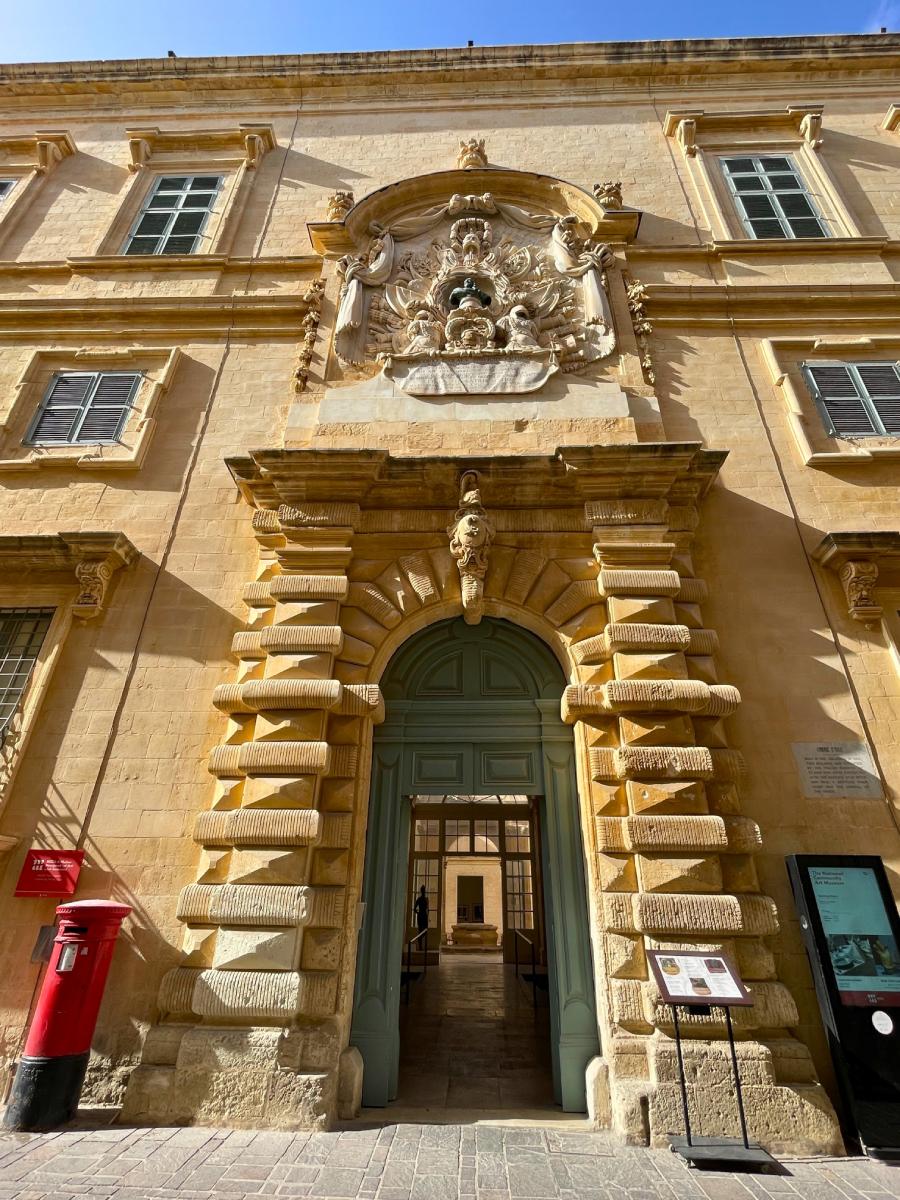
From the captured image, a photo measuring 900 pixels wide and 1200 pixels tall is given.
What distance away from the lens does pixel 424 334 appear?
8.52 metres

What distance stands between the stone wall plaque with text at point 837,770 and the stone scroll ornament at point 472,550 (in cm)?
341

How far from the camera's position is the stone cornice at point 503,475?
6.76 metres

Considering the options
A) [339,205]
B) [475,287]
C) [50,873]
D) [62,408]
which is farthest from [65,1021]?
[339,205]

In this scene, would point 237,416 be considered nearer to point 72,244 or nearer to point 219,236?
point 219,236

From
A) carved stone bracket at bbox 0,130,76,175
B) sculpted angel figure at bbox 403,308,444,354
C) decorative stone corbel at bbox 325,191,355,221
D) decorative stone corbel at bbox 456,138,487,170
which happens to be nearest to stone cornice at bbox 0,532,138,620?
sculpted angel figure at bbox 403,308,444,354

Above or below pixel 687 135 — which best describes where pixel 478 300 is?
below

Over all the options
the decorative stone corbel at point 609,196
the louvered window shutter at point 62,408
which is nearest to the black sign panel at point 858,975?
the decorative stone corbel at point 609,196

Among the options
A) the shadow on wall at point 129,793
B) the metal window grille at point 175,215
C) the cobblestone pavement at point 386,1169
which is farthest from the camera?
the metal window grille at point 175,215

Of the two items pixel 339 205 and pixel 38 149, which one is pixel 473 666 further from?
pixel 38 149

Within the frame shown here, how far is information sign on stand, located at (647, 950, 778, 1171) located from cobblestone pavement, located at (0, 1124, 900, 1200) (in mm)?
105

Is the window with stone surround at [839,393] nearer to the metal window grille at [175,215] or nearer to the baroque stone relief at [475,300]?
→ the baroque stone relief at [475,300]

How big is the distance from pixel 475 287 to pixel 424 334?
4.25 ft

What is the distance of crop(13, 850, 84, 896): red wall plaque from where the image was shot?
18.3 ft

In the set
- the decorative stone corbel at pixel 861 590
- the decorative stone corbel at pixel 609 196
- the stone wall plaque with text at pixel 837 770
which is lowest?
the stone wall plaque with text at pixel 837 770
